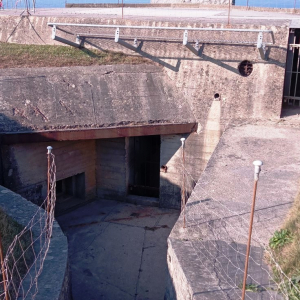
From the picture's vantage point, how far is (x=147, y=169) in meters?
11.8

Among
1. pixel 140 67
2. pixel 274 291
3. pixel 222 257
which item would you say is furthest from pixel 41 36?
pixel 274 291

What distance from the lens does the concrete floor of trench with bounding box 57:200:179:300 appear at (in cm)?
729

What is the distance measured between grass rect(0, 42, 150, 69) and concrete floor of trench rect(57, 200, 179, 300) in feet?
11.5

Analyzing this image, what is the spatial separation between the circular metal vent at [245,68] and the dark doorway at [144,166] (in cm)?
315

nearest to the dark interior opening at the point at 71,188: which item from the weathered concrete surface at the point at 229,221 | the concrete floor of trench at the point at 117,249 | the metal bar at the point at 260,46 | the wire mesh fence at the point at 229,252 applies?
the concrete floor of trench at the point at 117,249

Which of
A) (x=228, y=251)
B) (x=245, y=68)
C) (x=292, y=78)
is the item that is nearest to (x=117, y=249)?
(x=228, y=251)

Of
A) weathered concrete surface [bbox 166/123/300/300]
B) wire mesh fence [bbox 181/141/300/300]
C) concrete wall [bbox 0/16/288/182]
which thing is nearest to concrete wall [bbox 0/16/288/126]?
concrete wall [bbox 0/16/288/182]

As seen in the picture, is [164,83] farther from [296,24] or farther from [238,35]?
[296,24]

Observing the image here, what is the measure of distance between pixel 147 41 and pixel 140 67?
63 centimetres

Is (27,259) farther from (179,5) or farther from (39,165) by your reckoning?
(179,5)

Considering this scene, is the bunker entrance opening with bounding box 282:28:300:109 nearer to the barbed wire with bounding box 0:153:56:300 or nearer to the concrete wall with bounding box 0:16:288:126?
the concrete wall with bounding box 0:16:288:126

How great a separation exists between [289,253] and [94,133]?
561 cm

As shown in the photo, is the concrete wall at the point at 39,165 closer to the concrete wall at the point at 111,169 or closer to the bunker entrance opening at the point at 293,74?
the concrete wall at the point at 111,169

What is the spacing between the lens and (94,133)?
9.23m
